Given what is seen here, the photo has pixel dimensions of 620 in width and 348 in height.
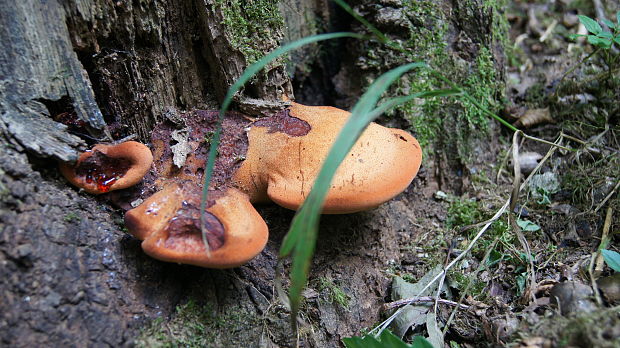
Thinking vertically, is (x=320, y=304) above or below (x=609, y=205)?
below

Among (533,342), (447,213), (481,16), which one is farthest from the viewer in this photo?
(481,16)

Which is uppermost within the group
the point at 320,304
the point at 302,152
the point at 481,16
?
the point at 481,16

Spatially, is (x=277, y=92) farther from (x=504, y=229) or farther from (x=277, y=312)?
(x=504, y=229)

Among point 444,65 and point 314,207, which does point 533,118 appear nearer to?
point 444,65

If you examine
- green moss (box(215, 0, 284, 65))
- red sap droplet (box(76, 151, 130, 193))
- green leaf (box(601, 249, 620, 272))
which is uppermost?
green moss (box(215, 0, 284, 65))

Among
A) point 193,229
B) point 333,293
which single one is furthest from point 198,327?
point 333,293

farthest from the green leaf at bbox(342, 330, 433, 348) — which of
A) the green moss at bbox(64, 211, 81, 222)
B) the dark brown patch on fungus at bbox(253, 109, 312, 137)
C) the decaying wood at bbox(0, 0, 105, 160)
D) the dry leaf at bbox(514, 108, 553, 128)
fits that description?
the dry leaf at bbox(514, 108, 553, 128)

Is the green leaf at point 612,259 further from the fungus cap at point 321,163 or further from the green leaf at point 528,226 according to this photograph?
the fungus cap at point 321,163

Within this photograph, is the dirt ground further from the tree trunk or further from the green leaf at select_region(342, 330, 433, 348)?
the green leaf at select_region(342, 330, 433, 348)

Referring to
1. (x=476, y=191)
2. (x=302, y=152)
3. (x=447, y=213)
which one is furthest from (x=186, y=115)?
(x=476, y=191)
